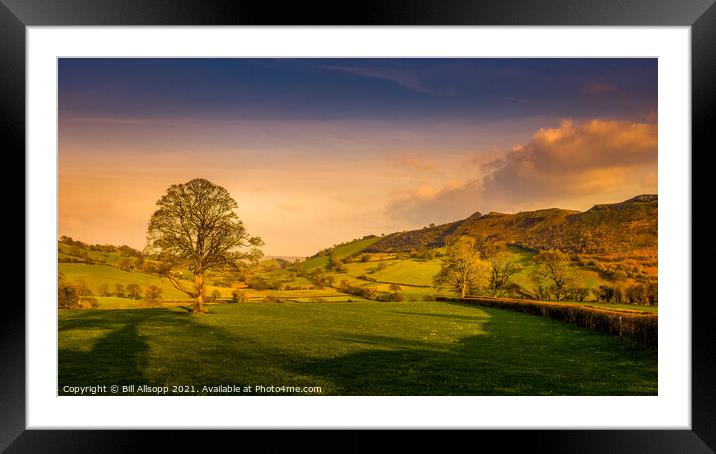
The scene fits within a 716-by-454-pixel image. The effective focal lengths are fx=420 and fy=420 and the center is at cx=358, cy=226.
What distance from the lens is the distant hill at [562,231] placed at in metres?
11.1

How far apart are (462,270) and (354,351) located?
4692 millimetres

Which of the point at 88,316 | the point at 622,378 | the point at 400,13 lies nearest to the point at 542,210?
the point at 622,378

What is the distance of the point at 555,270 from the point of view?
12578 mm

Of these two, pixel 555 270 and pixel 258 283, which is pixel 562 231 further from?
pixel 258 283

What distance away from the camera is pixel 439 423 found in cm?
704

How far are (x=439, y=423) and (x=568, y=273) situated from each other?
7.47m

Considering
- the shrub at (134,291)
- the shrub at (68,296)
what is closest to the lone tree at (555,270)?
the shrub at (134,291)

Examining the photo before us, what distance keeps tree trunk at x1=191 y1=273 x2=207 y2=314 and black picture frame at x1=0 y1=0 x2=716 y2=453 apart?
615cm

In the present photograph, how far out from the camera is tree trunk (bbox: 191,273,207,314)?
12188 mm

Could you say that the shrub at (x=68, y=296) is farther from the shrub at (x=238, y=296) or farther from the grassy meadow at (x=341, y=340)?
the shrub at (x=238, y=296)

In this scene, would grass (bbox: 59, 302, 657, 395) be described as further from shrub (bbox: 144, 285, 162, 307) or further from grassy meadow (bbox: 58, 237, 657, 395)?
shrub (bbox: 144, 285, 162, 307)

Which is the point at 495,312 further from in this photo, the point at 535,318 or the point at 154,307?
the point at 154,307

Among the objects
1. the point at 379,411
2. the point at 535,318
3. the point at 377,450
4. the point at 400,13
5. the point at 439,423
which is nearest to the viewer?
the point at 400,13

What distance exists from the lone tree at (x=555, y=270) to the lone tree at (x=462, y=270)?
1574 mm
